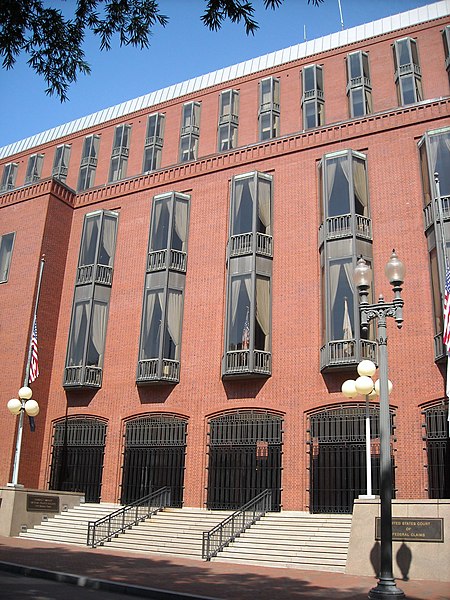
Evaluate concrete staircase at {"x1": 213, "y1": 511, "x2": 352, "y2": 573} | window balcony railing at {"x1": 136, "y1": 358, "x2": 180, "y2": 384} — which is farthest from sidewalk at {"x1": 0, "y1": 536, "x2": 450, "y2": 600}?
window balcony railing at {"x1": 136, "y1": 358, "x2": 180, "y2": 384}

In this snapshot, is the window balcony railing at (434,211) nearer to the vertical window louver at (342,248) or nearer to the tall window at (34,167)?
the vertical window louver at (342,248)

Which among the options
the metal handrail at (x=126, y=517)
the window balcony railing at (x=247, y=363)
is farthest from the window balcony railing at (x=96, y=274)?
the metal handrail at (x=126, y=517)

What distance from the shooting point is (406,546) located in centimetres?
1430

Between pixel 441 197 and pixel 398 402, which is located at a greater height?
pixel 441 197

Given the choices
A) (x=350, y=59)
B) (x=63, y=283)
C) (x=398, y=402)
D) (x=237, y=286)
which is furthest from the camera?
(x=350, y=59)

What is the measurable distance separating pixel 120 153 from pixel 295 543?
25363mm

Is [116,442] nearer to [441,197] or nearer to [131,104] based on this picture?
[441,197]

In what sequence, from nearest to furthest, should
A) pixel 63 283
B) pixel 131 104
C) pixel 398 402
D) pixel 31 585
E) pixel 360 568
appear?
pixel 31 585
pixel 360 568
pixel 398 402
pixel 63 283
pixel 131 104

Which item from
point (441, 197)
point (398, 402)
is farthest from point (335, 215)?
point (398, 402)

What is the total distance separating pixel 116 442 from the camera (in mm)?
25156

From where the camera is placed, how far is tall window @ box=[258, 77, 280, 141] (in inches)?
1265

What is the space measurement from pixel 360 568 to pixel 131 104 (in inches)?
1270

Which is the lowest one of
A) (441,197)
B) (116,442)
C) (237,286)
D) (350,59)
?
(116,442)

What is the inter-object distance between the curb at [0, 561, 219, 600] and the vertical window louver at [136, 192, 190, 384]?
11319mm
